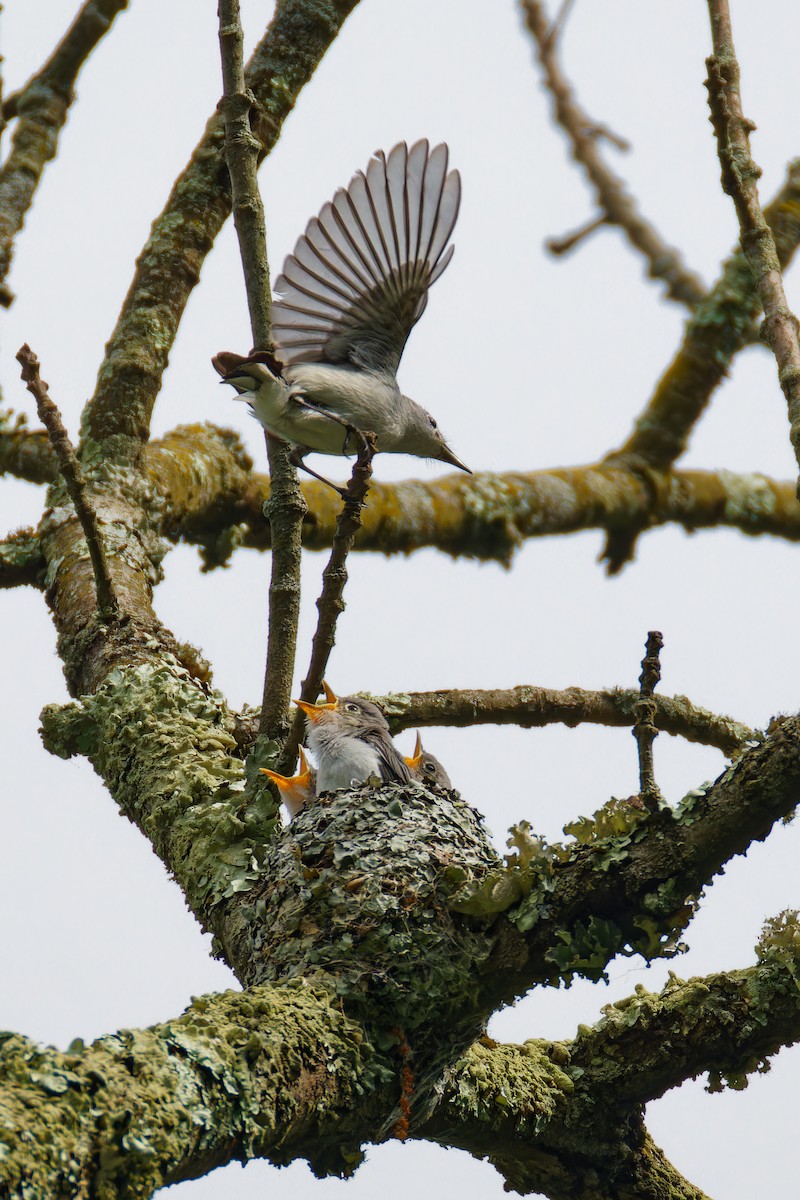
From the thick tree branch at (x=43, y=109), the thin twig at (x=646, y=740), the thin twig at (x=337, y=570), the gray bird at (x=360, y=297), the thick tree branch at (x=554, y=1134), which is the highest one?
the thick tree branch at (x=43, y=109)

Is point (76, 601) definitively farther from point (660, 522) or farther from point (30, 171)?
point (660, 522)

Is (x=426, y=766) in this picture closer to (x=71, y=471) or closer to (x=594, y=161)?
(x=71, y=471)

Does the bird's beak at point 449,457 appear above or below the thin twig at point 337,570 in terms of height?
above

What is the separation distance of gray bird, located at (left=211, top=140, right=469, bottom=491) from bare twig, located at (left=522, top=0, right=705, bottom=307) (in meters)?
1.29

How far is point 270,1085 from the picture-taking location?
2170mm

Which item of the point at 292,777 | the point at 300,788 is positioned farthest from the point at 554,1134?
the point at 300,788

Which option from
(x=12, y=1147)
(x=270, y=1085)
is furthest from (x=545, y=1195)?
(x=12, y=1147)

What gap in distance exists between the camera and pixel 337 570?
10.4 feet

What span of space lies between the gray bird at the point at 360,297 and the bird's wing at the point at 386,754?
3.48 feet

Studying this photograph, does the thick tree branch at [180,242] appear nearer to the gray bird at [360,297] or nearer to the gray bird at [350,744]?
the gray bird at [360,297]

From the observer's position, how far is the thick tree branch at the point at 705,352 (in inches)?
245

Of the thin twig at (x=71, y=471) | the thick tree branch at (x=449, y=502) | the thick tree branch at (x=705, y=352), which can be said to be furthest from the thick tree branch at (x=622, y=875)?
the thick tree branch at (x=705, y=352)

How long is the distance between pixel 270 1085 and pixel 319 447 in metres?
2.69

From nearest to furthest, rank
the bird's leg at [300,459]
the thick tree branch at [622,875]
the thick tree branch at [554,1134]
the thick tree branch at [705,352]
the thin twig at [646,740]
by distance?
the thick tree branch at [622,875] < the thin twig at [646,740] < the thick tree branch at [554,1134] < the bird's leg at [300,459] < the thick tree branch at [705,352]
